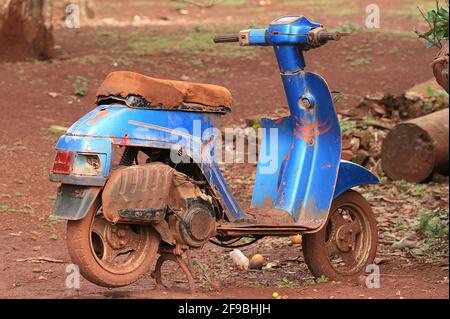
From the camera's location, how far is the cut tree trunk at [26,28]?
13586 millimetres

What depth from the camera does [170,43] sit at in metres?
15.9

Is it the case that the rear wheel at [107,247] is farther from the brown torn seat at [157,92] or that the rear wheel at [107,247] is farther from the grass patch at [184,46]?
the grass patch at [184,46]

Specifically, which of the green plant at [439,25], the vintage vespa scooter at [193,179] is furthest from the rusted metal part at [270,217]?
the green plant at [439,25]

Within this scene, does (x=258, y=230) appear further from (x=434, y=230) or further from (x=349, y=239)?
(x=434, y=230)

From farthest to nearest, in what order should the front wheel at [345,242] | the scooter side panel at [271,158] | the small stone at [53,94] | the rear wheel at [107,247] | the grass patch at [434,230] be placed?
1. the small stone at [53,94]
2. the grass patch at [434,230]
3. the scooter side panel at [271,158]
4. the front wheel at [345,242]
5. the rear wheel at [107,247]

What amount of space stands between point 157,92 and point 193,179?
617 millimetres

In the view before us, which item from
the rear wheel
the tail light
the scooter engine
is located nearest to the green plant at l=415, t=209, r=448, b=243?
the scooter engine

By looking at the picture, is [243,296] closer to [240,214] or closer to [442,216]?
[240,214]

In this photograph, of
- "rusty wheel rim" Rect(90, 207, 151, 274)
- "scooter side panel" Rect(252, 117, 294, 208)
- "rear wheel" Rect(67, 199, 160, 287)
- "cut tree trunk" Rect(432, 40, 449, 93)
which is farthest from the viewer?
"scooter side panel" Rect(252, 117, 294, 208)

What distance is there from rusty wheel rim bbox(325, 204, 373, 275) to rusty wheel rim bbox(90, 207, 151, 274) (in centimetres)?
145

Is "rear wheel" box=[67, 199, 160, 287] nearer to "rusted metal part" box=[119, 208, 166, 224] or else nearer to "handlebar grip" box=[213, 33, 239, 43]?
"rusted metal part" box=[119, 208, 166, 224]

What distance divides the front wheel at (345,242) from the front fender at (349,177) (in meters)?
0.09

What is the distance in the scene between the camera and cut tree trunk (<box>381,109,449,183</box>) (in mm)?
10125

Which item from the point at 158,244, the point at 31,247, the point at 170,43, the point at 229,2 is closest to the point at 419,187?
the point at 31,247
